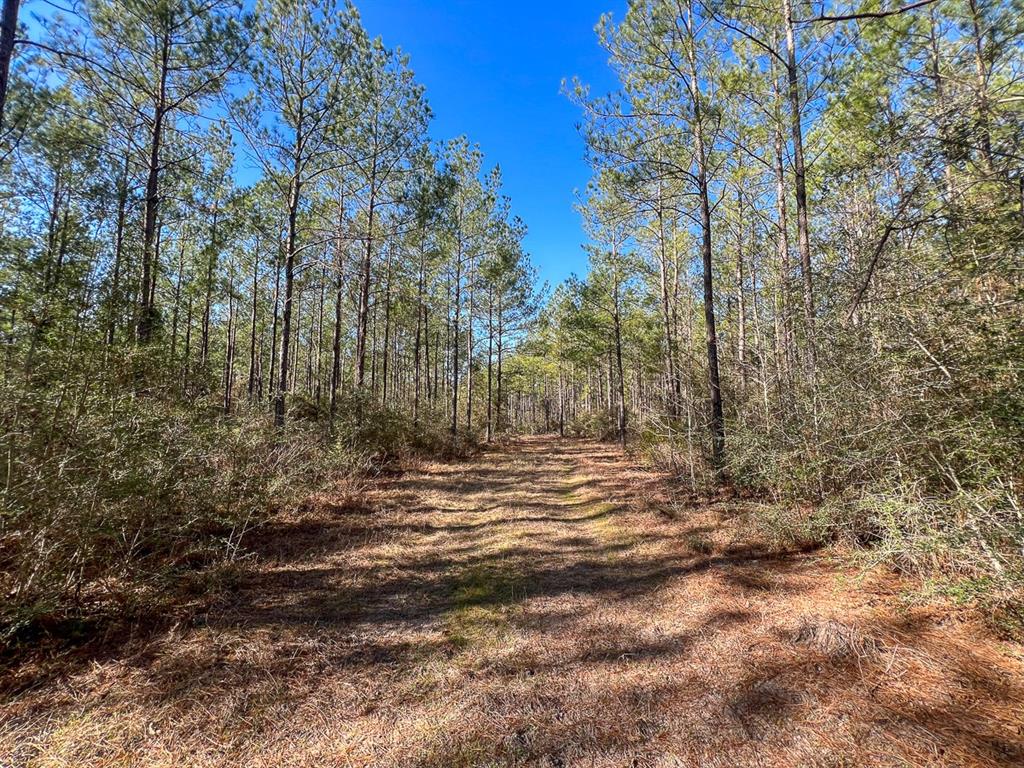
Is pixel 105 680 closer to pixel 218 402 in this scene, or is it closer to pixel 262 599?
pixel 262 599

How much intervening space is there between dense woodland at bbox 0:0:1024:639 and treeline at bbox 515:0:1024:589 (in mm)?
33

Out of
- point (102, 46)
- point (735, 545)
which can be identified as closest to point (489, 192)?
point (102, 46)

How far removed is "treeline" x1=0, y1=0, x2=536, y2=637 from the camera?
301cm

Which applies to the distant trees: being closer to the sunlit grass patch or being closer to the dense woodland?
the dense woodland

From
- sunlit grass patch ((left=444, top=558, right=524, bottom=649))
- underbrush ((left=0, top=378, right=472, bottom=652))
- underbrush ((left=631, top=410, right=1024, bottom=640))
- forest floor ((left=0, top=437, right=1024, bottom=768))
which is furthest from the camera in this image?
sunlit grass patch ((left=444, top=558, right=524, bottom=649))

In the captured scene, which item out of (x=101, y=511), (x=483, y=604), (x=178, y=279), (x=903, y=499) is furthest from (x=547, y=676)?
(x=178, y=279)

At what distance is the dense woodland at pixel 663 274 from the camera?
2.93 meters

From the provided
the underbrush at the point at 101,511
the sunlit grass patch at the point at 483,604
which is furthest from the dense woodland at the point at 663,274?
the sunlit grass patch at the point at 483,604

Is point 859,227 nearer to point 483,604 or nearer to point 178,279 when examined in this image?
point 483,604

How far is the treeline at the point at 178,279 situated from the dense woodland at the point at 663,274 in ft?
0.12

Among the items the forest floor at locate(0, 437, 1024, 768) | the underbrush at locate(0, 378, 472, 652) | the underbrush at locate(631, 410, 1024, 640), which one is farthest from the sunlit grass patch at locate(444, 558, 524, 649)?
the underbrush at locate(631, 410, 1024, 640)

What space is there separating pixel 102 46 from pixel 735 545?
41.0 feet

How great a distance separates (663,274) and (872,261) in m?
10.8

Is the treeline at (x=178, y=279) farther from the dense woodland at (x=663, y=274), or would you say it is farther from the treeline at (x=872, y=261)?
the treeline at (x=872, y=261)
